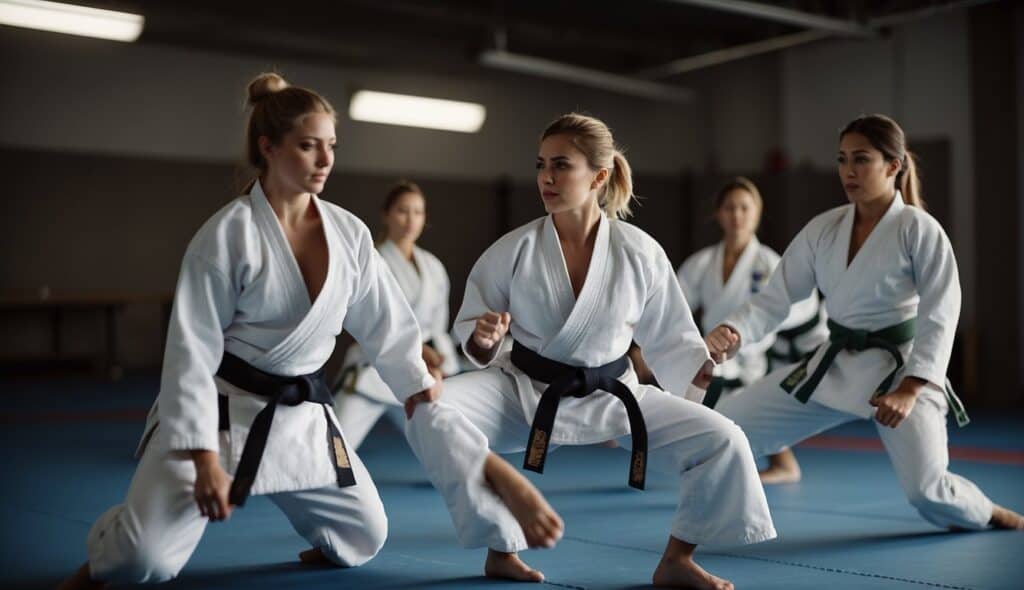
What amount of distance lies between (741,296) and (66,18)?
6.00m

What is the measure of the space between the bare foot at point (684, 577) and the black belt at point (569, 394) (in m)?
0.21

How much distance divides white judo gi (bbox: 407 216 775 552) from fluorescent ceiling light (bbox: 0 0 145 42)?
6690 millimetres

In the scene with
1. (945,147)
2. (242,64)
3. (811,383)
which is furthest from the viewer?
(242,64)

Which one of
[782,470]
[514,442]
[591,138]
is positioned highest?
[591,138]

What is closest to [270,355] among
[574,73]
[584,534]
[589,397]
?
[589,397]

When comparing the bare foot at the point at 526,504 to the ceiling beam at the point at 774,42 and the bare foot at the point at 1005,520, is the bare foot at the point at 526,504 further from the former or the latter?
the ceiling beam at the point at 774,42

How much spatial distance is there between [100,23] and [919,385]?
7.48m

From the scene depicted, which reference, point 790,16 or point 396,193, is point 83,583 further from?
point 790,16

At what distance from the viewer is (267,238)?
2688 mm

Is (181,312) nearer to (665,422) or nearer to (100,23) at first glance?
(665,422)

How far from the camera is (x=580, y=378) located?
2.95 meters

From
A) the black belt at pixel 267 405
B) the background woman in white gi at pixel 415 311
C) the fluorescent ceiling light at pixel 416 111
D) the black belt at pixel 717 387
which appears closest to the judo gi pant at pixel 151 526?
the black belt at pixel 267 405

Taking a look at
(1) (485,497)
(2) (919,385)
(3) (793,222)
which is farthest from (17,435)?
(3) (793,222)

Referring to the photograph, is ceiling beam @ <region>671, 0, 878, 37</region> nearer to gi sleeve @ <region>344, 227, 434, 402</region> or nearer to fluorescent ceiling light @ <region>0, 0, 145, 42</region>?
fluorescent ceiling light @ <region>0, 0, 145, 42</region>
